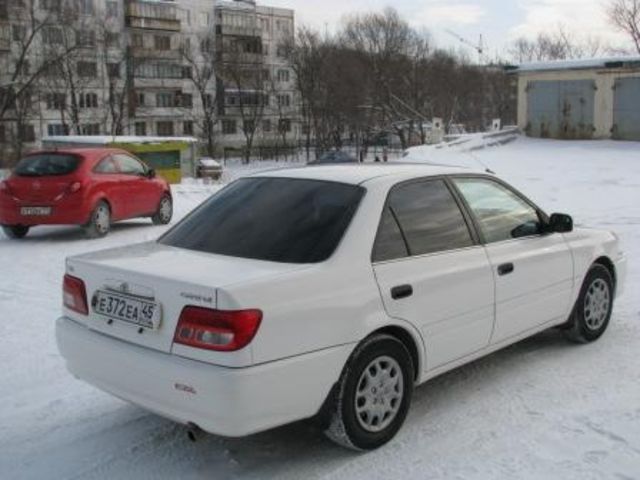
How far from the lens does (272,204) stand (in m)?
4.54

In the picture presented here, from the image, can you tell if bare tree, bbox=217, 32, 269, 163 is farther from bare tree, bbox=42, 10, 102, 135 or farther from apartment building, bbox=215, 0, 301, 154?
bare tree, bbox=42, 10, 102, 135

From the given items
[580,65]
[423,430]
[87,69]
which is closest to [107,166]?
[423,430]

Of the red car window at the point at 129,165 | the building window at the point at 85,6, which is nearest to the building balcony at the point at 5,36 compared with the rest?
the building window at the point at 85,6

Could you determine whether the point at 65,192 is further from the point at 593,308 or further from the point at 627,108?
the point at 627,108

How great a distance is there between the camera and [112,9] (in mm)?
72500

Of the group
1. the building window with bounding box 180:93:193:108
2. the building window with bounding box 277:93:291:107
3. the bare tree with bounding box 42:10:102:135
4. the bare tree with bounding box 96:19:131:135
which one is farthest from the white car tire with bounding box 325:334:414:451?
the building window with bounding box 277:93:291:107

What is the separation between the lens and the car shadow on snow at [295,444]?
3955 mm

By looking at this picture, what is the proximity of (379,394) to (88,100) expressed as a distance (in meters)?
71.9

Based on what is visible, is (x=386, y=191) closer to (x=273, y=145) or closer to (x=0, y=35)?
(x=0, y=35)

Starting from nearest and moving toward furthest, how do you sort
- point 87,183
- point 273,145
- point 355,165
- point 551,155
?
point 355,165 → point 87,183 → point 551,155 → point 273,145

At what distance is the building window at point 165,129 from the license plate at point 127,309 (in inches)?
2967

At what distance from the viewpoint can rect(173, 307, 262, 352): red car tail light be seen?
11.7 feet

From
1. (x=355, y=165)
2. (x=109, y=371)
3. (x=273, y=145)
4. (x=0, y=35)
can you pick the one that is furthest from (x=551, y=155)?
(x=273, y=145)

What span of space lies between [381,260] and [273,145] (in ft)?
258
